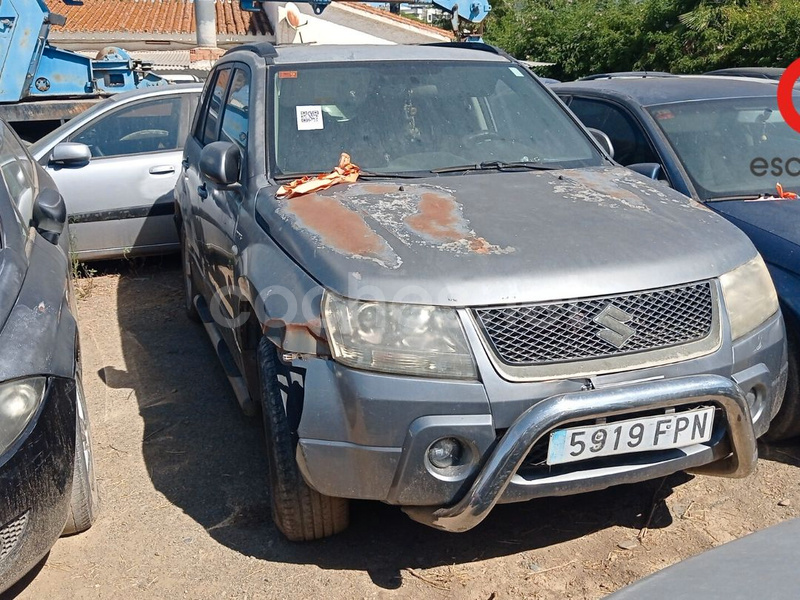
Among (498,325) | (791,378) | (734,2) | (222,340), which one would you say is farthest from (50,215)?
(734,2)

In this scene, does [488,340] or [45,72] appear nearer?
[488,340]

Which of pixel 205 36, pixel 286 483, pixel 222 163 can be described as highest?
pixel 222 163

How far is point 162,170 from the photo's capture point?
6.80 metres

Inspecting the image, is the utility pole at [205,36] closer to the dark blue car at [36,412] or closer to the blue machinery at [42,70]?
the blue machinery at [42,70]

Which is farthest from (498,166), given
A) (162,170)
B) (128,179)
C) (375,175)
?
(128,179)

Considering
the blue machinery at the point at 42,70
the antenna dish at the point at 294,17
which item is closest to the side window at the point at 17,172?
the blue machinery at the point at 42,70

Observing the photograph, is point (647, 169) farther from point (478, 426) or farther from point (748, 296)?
point (478, 426)

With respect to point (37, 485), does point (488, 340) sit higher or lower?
higher

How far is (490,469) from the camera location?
2666 millimetres

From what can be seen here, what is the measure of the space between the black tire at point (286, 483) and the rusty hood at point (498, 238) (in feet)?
1.41

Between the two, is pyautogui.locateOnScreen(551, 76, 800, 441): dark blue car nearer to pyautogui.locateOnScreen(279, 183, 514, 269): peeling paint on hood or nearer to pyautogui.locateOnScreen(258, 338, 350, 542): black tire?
pyautogui.locateOnScreen(279, 183, 514, 269): peeling paint on hood

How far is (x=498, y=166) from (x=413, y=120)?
464mm

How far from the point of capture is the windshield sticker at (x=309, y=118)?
12.8ft

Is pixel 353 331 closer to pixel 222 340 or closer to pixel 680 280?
pixel 680 280
